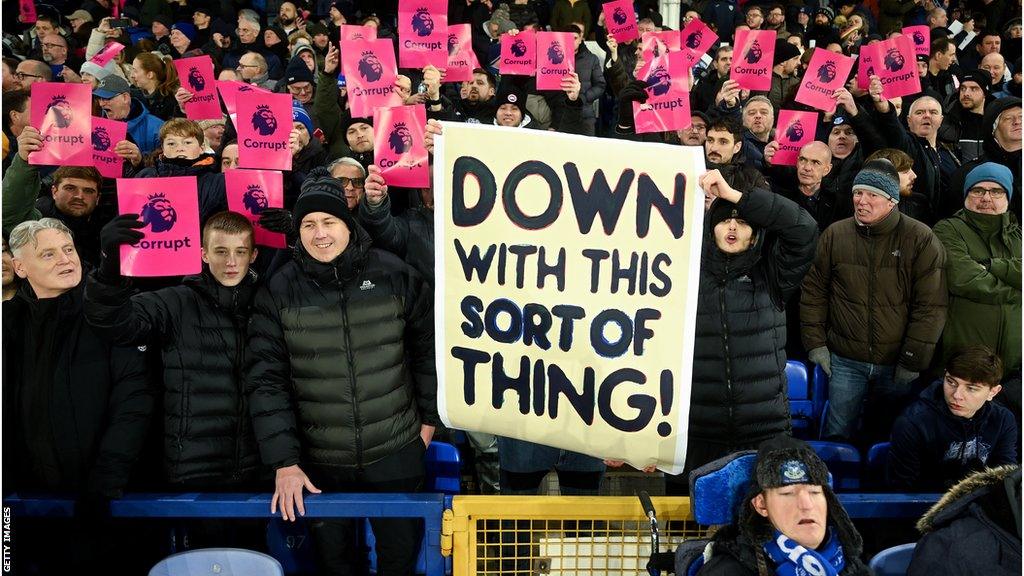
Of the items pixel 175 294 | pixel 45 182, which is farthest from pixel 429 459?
pixel 45 182

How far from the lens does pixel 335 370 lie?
10.3ft

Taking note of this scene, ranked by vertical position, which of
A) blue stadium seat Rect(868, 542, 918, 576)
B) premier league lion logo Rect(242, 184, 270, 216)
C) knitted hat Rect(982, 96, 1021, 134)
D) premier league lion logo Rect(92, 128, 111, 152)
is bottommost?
blue stadium seat Rect(868, 542, 918, 576)

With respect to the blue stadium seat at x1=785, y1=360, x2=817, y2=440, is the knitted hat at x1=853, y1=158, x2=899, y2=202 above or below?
above

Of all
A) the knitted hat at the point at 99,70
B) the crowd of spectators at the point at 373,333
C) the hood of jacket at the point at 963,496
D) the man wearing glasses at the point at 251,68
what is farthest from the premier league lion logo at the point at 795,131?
the knitted hat at the point at 99,70

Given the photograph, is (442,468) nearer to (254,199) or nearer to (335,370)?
(335,370)

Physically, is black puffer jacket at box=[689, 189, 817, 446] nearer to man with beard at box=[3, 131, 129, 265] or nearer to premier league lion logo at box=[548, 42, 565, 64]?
man with beard at box=[3, 131, 129, 265]

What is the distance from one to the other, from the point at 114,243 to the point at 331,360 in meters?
0.80

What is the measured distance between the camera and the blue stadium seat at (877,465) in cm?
357

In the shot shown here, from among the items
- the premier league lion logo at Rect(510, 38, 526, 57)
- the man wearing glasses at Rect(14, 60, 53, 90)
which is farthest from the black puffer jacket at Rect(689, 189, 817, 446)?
the man wearing glasses at Rect(14, 60, 53, 90)

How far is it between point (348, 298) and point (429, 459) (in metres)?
0.75

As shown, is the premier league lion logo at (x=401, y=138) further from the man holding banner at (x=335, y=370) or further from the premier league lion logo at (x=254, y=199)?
the man holding banner at (x=335, y=370)

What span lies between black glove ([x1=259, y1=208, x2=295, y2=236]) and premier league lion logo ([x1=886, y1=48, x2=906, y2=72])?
4404mm

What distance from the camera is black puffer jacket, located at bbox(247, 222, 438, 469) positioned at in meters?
3.13

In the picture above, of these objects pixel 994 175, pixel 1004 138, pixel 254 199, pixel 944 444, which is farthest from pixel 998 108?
pixel 254 199
